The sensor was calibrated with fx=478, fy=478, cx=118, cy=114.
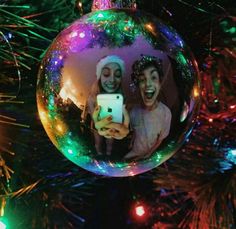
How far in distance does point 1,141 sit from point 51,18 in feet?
0.63

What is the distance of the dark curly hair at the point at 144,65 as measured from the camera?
403 millimetres

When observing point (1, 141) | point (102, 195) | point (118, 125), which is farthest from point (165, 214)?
point (118, 125)

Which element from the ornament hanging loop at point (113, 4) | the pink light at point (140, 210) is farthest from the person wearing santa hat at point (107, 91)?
the pink light at point (140, 210)

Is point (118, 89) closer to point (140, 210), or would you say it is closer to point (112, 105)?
point (112, 105)

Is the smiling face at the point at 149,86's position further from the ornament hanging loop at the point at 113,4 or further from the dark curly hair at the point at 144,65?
the ornament hanging loop at the point at 113,4

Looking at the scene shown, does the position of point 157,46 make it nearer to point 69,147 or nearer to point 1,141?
point 69,147

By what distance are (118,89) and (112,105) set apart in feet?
0.05

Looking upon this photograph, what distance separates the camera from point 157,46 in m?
0.42

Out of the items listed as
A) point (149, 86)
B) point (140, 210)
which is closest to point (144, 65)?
point (149, 86)

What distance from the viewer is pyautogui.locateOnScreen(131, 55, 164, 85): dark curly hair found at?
40 cm

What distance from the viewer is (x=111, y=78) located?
1.31 feet

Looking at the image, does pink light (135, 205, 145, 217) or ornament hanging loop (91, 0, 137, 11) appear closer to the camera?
ornament hanging loop (91, 0, 137, 11)

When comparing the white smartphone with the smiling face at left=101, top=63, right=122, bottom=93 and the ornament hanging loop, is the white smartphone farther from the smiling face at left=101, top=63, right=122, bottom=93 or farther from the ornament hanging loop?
the ornament hanging loop

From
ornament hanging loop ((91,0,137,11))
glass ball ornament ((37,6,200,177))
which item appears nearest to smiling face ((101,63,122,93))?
glass ball ornament ((37,6,200,177))
